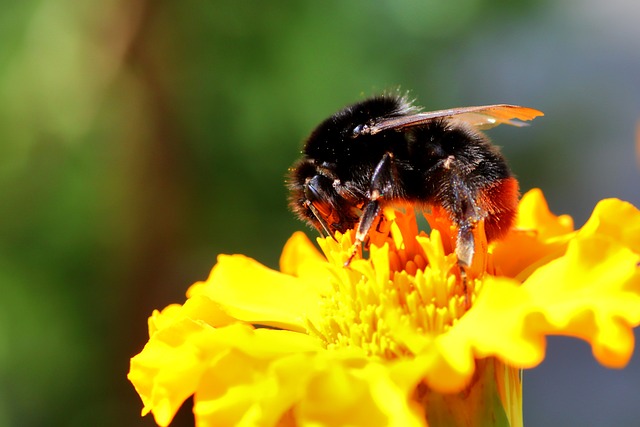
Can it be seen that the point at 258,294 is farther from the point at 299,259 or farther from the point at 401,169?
the point at 401,169

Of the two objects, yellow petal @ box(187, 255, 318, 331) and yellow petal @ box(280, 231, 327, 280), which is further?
yellow petal @ box(280, 231, 327, 280)

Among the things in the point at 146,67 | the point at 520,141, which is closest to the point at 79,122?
the point at 146,67

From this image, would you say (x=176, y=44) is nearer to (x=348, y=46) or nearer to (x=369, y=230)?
(x=348, y=46)

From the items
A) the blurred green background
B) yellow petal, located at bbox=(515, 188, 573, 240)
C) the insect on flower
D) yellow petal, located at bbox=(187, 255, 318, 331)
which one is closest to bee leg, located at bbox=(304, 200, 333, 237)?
the insect on flower

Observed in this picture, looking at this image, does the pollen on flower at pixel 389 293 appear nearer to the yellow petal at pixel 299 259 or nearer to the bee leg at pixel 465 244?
the bee leg at pixel 465 244

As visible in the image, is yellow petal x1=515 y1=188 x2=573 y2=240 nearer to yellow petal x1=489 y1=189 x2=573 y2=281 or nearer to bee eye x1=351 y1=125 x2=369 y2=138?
yellow petal x1=489 y1=189 x2=573 y2=281

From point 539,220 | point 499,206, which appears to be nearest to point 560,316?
point 499,206
